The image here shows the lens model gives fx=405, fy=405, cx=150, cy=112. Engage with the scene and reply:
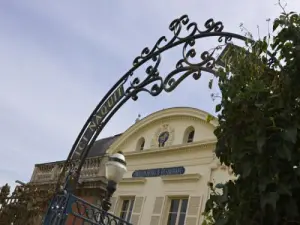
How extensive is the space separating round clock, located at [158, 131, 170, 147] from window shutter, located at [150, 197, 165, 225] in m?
2.26

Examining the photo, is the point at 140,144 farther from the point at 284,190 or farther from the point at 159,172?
the point at 284,190

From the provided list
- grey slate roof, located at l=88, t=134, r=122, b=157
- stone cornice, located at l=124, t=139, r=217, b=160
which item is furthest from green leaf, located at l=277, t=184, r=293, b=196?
grey slate roof, located at l=88, t=134, r=122, b=157

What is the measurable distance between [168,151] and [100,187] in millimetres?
3178

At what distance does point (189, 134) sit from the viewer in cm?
1482

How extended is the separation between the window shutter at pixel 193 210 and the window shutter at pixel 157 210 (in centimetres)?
127

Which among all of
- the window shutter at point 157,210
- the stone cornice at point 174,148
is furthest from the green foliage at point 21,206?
the window shutter at point 157,210

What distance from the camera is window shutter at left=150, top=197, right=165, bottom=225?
13734 mm

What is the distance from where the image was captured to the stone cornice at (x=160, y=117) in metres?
14.5

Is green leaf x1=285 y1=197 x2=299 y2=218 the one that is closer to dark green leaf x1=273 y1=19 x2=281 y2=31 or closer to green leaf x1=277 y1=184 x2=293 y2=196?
green leaf x1=277 y1=184 x2=293 y2=196

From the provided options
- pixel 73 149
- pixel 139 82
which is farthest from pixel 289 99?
pixel 73 149

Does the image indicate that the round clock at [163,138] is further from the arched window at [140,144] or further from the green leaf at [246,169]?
the green leaf at [246,169]

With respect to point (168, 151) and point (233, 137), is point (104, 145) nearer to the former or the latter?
point (168, 151)

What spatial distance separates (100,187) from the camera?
15828mm

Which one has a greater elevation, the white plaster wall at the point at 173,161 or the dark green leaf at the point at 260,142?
the white plaster wall at the point at 173,161
